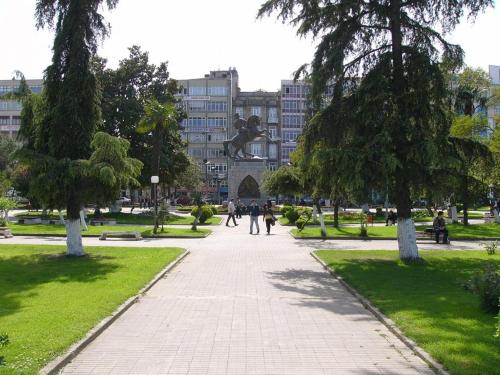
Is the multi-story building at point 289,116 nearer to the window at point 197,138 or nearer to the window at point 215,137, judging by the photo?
the window at point 215,137

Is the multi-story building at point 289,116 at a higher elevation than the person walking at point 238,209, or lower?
higher

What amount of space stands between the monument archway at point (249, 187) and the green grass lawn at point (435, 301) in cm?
3018

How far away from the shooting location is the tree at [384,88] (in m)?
15.4

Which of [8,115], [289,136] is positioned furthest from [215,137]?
[8,115]

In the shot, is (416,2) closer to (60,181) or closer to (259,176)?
(60,181)

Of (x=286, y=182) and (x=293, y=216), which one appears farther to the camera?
(x=286, y=182)

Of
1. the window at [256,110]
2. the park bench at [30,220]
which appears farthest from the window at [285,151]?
the park bench at [30,220]

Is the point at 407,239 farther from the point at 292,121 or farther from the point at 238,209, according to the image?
the point at 292,121

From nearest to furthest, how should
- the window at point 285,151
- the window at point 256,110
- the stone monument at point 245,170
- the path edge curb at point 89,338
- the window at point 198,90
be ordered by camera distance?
the path edge curb at point 89,338
the stone monument at point 245,170
the window at point 285,151
the window at point 198,90
the window at point 256,110

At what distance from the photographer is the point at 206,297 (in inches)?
431

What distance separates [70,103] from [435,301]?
42.4ft

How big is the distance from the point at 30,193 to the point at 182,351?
1220cm

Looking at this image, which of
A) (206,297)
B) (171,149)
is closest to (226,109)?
(171,149)

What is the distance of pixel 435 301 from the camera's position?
1012 centimetres
